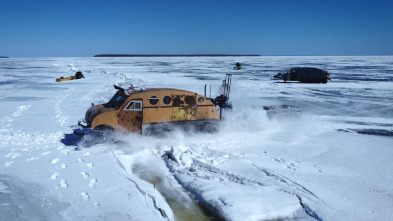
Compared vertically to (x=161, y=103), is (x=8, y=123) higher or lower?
lower

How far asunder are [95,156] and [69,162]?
716 millimetres

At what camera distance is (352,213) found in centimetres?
516

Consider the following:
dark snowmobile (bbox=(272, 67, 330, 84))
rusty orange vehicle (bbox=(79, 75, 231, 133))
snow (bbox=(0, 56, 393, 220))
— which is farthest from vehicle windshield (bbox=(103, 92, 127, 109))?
dark snowmobile (bbox=(272, 67, 330, 84))

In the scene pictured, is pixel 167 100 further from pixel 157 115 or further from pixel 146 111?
pixel 146 111

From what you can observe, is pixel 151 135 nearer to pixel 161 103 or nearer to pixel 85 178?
pixel 161 103

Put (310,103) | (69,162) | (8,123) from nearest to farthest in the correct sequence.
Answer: (69,162) < (8,123) < (310,103)

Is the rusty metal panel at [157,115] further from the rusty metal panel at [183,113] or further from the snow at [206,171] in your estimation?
the snow at [206,171]

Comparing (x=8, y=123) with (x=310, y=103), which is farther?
(x=310, y=103)

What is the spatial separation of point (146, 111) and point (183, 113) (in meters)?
1.15

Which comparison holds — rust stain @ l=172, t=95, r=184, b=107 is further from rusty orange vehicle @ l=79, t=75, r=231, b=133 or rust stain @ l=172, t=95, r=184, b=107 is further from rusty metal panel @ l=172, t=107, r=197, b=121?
rusty metal panel @ l=172, t=107, r=197, b=121

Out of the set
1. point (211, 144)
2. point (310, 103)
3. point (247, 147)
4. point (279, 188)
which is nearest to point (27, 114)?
point (211, 144)

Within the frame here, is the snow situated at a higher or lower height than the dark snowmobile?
lower

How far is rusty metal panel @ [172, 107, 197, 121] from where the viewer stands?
8945 mm

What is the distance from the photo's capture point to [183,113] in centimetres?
906
